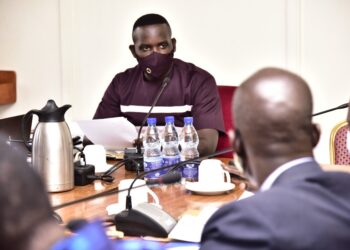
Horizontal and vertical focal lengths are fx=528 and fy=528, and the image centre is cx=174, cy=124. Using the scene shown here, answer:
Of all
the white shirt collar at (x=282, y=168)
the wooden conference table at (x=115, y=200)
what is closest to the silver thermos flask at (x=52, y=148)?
the wooden conference table at (x=115, y=200)

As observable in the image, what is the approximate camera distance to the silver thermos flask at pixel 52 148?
5.96ft

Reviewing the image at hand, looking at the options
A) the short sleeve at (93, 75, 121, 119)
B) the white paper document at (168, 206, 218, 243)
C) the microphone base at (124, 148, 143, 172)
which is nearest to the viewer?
the white paper document at (168, 206, 218, 243)

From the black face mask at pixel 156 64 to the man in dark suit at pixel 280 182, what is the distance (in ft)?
5.21

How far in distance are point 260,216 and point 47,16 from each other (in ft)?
10.6

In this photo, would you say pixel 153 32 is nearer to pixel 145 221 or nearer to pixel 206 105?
pixel 206 105

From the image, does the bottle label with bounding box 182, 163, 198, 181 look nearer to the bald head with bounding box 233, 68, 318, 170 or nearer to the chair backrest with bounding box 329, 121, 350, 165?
the chair backrest with bounding box 329, 121, 350, 165

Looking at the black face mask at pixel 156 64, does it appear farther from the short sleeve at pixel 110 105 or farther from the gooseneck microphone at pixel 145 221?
the gooseneck microphone at pixel 145 221

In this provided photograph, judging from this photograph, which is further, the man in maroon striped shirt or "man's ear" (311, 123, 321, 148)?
the man in maroon striped shirt

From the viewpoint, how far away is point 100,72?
3.73m

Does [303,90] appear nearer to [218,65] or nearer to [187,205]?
[187,205]

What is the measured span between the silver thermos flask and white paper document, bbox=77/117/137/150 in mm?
362

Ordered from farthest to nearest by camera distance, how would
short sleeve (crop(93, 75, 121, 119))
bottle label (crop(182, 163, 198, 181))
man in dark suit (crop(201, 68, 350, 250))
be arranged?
short sleeve (crop(93, 75, 121, 119)) → bottle label (crop(182, 163, 198, 181)) → man in dark suit (crop(201, 68, 350, 250))

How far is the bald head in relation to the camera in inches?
40.6

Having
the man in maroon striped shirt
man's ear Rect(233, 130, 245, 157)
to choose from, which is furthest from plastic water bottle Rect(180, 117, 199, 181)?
man's ear Rect(233, 130, 245, 157)
